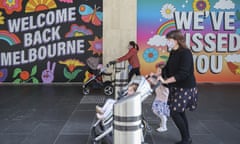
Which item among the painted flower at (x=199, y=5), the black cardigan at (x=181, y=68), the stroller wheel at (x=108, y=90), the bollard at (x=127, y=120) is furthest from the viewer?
the painted flower at (x=199, y=5)

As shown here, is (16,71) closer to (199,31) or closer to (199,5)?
(199,31)

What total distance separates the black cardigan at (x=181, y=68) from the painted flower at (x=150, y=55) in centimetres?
771

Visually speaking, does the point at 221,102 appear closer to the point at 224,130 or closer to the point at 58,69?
the point at 224,130

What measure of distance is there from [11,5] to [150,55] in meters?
5.58

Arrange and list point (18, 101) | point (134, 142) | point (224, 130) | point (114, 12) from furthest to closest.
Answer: point (114, 12), point (18, 101), point (224, 130), point (134, 142)

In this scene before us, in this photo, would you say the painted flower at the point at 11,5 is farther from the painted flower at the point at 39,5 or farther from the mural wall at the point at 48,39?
the painted flower at the point at 39,5

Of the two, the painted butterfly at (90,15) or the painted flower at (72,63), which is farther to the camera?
the painted flower at (72,63)

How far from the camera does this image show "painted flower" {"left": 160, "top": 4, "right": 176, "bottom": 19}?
13258mm

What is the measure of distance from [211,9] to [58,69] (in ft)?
20.6

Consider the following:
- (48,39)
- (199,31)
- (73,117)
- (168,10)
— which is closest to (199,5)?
(199,31)

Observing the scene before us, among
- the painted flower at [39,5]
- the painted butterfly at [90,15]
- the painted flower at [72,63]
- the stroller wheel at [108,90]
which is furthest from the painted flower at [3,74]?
the stroller wheel at [108,90]

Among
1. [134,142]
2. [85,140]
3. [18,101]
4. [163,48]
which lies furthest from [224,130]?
[163,48]

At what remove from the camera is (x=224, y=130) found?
22.5ft

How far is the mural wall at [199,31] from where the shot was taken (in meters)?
13.3
